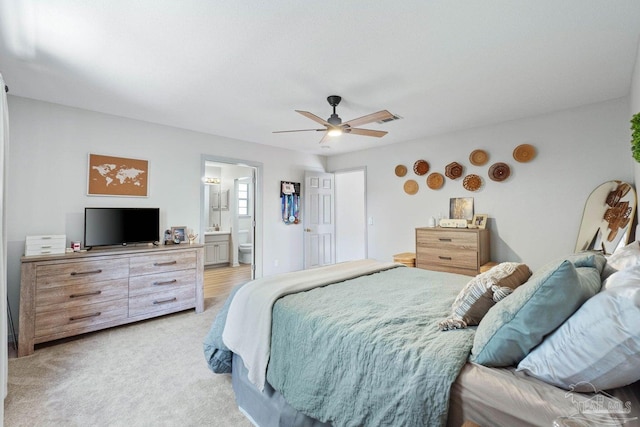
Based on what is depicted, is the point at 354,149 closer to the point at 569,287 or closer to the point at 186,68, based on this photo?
the point at 186,68

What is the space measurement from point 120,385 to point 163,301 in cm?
134

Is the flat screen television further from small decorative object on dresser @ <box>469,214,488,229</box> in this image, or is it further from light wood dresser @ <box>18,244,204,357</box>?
small decorative object on dresser @ <box>469,214,488,229</box>

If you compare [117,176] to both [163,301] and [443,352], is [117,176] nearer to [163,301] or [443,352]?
[163,301]

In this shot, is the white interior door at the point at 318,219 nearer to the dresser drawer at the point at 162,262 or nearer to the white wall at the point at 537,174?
the white wall at the point at 537,174

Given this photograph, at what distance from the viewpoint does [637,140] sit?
1640 millimetres

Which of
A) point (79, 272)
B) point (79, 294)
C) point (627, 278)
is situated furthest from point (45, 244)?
point (627, 278)

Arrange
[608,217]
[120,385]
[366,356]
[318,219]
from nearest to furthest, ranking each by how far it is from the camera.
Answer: [366,356] < [120,385] < [608,217] < [318,219]

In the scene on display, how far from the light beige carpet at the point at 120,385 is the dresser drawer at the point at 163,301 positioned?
31 centimetres

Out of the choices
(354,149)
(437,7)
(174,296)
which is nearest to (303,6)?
(437,7)

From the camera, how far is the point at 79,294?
2865 mm

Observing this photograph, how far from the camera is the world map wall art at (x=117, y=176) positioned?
3.37m

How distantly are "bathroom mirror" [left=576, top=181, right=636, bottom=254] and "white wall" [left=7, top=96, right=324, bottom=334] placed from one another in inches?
178

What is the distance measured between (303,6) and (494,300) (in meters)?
1.89

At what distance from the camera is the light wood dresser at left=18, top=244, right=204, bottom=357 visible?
8.63 ft
